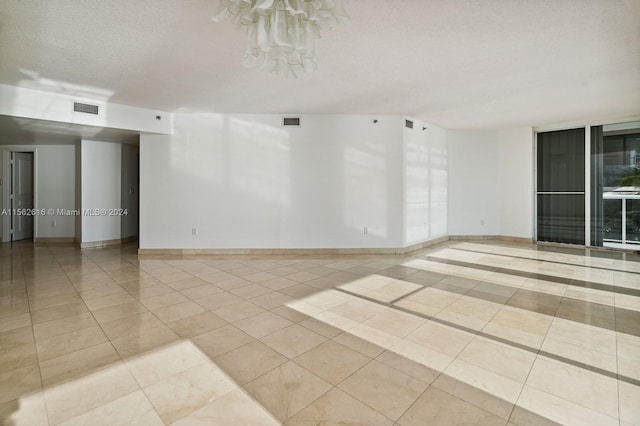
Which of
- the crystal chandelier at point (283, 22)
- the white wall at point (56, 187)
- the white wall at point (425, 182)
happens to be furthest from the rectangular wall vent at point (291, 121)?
the white wall at point (56, 187)

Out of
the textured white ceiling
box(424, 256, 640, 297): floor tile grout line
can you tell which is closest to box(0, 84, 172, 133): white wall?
the textured white ceiling

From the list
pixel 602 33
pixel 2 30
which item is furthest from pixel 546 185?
pixel 2 30

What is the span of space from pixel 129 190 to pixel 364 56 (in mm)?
6936

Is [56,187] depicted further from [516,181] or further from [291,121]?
[516,181]

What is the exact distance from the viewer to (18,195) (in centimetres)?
774

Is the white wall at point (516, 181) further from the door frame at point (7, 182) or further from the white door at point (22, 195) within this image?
the white door at point (22, 195)

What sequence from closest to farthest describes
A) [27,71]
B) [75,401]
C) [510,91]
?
[75,401], [27,71], [510,91]

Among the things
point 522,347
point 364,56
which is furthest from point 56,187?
point 522,347

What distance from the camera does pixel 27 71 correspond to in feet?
12.3

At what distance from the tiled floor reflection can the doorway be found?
13.7 ft

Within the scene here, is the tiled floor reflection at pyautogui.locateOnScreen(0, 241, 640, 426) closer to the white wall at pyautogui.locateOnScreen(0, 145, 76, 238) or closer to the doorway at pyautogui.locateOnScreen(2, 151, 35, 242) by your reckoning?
the white wall at pyautogui.locateOnScreen(0, 145, 76, 238)

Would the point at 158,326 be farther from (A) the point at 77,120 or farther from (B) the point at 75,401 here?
(A) the point at 77,120

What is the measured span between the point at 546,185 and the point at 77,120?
30.7ft

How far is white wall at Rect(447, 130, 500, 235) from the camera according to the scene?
7484mm
